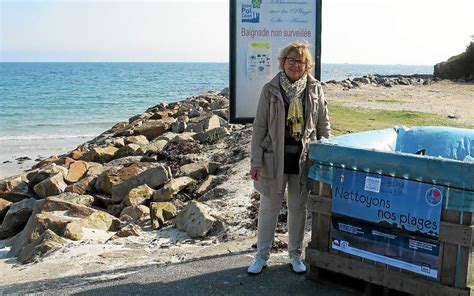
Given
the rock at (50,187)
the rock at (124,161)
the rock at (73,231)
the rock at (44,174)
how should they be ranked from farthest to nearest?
the rock at (124,161) < the rock at (44,174) < the rock at (50,187) < the rock at (73,231)

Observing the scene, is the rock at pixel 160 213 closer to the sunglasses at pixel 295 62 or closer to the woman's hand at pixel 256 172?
the woman's hand at pixel 256 172

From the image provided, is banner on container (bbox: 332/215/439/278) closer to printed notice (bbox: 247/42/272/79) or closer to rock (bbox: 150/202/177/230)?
printed notice (bbox: 247/42/272/79)

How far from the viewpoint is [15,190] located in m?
13.0

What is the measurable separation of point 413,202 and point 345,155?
0.72 metres

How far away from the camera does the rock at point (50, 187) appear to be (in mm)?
12094

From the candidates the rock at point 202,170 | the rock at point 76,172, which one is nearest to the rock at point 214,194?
the rock at point 202,170

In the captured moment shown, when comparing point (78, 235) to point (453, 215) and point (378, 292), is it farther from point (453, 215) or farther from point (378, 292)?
point (453, 215)

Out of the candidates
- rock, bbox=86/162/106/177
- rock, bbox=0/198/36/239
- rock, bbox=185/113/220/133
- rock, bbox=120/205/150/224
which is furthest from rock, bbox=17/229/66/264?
rock, bbox=185/113/220/133

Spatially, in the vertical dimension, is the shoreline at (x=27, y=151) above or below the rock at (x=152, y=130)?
below

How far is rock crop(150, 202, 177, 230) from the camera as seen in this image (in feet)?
27.9

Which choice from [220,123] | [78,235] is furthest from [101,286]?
[220,123]

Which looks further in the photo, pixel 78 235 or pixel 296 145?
pixel 78 235

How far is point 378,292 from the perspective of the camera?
16.7 feet

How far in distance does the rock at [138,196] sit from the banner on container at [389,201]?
5.25 metres
